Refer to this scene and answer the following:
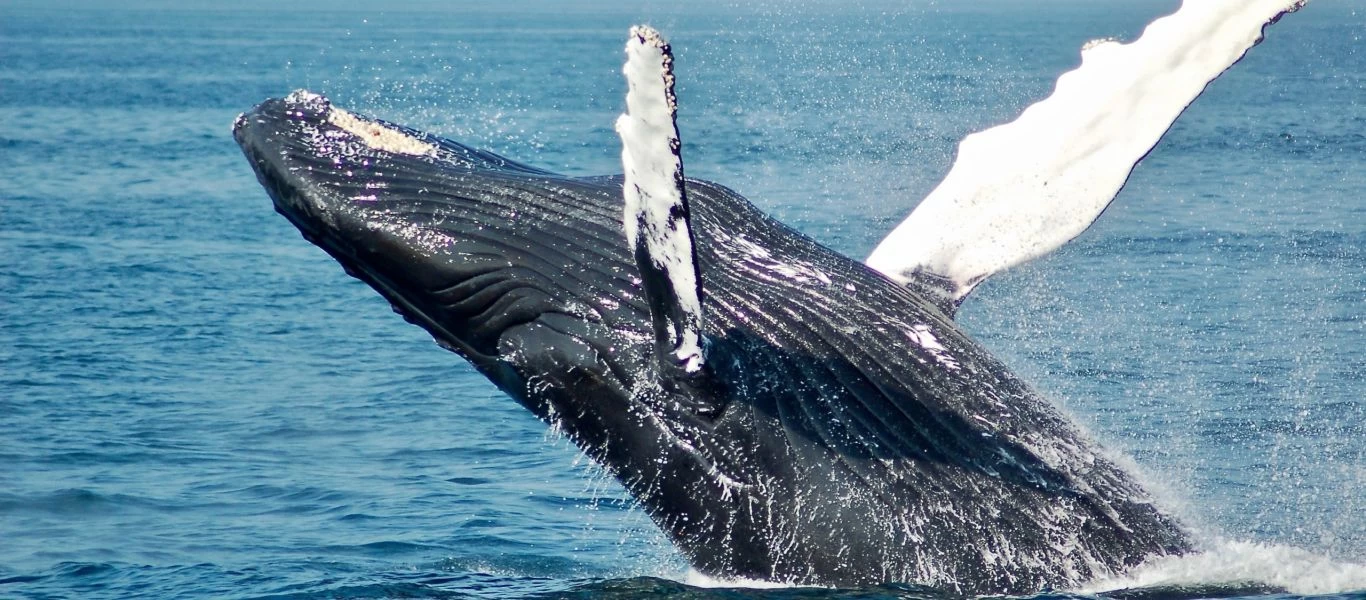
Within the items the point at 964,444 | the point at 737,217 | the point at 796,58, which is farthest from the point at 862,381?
the point at 796,58

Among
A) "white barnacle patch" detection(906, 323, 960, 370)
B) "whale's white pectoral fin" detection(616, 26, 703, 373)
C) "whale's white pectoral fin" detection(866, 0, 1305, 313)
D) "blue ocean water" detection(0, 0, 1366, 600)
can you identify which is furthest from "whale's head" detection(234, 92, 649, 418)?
"whale's white pectoral fin" detection(866, 0, 1305, 313)

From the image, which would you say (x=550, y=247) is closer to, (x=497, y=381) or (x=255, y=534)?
(x=497, y=381)

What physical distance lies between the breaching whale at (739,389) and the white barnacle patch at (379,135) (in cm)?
2

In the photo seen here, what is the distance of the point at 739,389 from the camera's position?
5379 mm

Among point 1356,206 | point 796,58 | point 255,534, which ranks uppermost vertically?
point 796,58

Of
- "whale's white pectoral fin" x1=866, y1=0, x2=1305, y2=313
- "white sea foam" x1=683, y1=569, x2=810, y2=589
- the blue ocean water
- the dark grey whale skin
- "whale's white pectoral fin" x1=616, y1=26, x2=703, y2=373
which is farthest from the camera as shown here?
the blue ocean water

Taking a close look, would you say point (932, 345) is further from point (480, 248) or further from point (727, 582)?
point (480, 248)

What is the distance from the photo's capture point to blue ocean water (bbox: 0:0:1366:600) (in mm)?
8312

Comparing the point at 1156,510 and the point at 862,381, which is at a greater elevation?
the point at 862,381

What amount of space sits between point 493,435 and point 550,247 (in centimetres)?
626

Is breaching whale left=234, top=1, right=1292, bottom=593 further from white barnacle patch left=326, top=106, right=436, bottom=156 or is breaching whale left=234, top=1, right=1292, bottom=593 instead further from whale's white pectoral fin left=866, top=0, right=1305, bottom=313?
whale's white pectoral fin left=866, top=0, right=1305, bottom=313

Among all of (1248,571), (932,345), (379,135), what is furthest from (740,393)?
(1248,571)

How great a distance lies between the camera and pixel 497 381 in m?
5.71

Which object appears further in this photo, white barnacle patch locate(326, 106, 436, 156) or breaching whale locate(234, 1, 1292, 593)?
white barnacle patch locate(326, 106, 436, 156)
